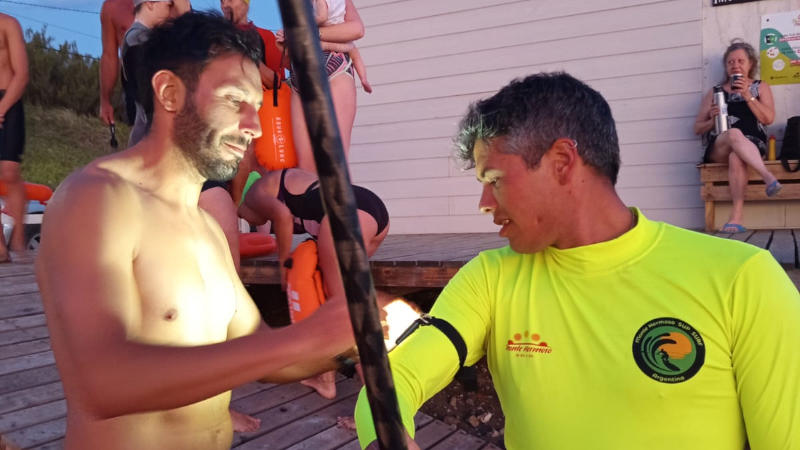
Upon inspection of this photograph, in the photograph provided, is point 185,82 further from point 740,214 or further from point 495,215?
point 740,214

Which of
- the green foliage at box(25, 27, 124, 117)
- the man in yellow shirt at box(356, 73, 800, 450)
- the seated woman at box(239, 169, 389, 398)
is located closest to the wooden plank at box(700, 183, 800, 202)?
the seated woman at box(239, 169, 389, 398)

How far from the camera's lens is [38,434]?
2.99 m

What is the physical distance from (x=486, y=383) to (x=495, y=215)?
3401 mm

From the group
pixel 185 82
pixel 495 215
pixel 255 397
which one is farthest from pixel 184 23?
pixel 255 397

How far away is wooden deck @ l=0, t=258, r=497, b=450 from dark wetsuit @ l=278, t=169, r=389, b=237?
106 cm

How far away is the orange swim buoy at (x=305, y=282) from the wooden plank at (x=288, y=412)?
0.57 m

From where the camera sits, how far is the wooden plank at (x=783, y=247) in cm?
370

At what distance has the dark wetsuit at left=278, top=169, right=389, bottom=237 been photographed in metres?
3.43

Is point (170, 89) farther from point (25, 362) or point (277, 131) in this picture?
point (25, 362)

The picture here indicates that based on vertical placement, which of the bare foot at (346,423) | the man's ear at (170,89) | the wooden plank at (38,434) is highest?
the man's ear at (170,89)

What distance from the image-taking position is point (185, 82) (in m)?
1.33

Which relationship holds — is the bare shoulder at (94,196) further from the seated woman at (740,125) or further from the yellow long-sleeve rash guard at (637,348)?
the seated woman at (740,125)

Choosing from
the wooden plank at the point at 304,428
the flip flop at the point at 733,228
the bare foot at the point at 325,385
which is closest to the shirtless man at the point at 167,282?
the wooden plank at the point at 304,428

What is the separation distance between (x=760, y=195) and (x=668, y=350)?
184 inches
